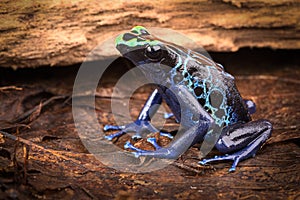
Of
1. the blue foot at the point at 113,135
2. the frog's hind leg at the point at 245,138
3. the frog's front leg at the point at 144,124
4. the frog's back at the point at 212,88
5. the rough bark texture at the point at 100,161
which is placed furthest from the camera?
the frog's front leg at the point at 144,124

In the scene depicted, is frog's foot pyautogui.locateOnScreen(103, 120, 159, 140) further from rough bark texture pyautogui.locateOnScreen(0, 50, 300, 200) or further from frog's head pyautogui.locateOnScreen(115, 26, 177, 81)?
frog's head pyautogui.locateOnScreen(115, 26, 177, 81)

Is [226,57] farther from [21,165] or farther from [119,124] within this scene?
[21,165]

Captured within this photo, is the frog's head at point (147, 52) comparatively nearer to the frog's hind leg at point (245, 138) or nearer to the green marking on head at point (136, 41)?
the green marking on head at point (136, 41)

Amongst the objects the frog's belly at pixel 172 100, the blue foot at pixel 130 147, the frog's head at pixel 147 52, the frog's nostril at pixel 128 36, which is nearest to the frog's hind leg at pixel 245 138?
the frog's belly at pixel 172 100

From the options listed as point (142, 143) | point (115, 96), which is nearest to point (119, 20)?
point (115, 96)

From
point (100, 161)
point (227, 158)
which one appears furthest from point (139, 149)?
point (227, 158)

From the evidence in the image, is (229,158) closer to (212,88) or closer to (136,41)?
(212,88)
